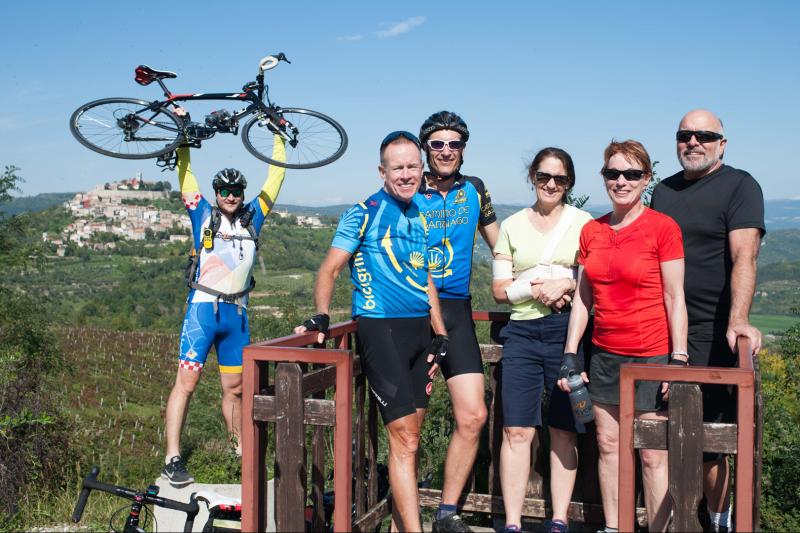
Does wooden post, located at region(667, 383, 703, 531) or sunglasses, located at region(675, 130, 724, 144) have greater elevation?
sunglasses, located at region(675, 130, 724, 144)

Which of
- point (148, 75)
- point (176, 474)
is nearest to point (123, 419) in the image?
point (148, 75)

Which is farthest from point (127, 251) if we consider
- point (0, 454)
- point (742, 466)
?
point (742, 466)

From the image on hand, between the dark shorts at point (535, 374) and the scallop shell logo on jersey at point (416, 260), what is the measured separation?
2.00 feet

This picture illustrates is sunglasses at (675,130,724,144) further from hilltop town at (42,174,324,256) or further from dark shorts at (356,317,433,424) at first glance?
hilltop town at (42,174,324,256)

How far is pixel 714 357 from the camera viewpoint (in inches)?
141

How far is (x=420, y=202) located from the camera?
377 cm

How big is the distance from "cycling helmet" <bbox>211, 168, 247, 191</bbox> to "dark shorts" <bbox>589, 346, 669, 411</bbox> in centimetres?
251

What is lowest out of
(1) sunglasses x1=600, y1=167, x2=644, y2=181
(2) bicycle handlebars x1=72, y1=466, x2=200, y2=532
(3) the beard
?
(2) bicycle handlebars x1=72, y1=466, x2=200, y2=532

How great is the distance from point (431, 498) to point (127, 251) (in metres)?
102

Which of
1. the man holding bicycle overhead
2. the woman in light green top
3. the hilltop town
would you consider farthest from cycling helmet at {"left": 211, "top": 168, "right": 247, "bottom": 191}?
the hilltop town

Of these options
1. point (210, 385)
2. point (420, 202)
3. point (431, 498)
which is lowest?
point (210, 385)

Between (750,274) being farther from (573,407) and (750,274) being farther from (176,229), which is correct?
(176,229)

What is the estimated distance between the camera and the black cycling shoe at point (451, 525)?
11.8ft

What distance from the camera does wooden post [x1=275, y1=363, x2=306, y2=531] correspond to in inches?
116
